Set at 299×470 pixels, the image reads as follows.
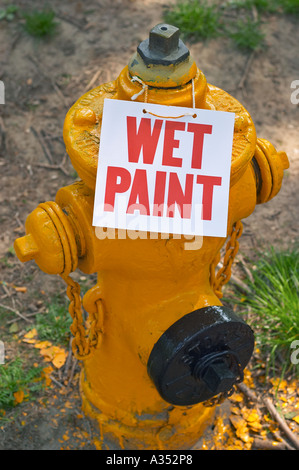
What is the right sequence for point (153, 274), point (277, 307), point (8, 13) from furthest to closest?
point (8, 13)
point (277, 307)
point (153, 274)

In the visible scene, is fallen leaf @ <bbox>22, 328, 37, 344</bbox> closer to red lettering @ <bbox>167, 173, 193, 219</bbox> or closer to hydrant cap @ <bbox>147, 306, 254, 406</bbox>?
hydrant cap @ <bbox>147, 306, 254, 406</bbox>

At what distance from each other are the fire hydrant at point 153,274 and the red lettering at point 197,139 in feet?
0.29

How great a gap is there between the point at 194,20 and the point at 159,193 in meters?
3.02

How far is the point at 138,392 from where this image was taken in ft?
6.74

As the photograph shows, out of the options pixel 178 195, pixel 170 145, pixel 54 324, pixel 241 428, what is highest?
pixel 170 145

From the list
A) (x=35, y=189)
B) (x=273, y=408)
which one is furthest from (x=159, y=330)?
(x=35, y=189)

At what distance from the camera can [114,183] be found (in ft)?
4.60

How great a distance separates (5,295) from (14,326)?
0.20m

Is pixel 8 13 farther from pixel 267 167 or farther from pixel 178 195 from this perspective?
pixel 178 195

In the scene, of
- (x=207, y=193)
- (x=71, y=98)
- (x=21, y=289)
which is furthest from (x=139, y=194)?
(x=71, y=98)

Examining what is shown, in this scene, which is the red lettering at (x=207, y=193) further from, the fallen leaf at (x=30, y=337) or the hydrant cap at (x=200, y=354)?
the fallen leaf at (x=30, y=337)

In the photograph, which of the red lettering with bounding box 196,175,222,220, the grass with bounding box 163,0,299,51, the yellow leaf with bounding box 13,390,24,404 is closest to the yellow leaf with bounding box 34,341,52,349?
the yellow leaf with bounding box 13,390,24,404

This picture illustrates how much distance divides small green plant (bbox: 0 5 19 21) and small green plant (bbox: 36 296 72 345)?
2.46 m

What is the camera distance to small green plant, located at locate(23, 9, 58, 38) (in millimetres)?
3963
